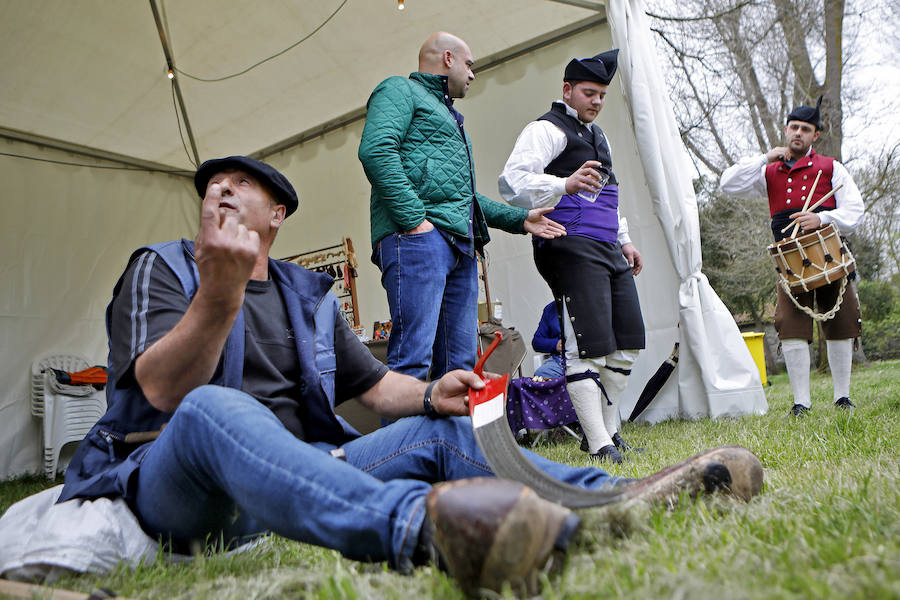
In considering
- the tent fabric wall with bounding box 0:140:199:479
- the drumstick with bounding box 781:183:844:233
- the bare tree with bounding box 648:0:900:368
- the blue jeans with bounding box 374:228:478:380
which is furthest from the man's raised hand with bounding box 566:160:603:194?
the bare tree with bounding box 648:0:900:368

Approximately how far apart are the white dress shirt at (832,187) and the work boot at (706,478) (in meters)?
3.02

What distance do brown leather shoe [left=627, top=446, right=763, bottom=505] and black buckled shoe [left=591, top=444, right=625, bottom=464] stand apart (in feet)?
4.17

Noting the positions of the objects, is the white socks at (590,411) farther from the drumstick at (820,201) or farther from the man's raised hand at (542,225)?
the drumstick at (820,201)

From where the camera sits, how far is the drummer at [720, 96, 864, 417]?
3.70 m

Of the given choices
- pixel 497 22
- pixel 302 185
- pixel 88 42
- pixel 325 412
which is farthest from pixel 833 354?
pixel 88 42

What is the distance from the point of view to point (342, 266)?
228 inches

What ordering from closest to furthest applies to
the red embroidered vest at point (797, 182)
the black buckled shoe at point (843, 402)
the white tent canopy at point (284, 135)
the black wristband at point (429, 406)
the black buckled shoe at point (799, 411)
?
the black wristband at point (429, 406) < the black buckled shoe at point (799, 411) < the black buckled shoe at point (843, 402) < the red embroidered vest at point (797, 182) < the white tent canopy at point (284, 135)

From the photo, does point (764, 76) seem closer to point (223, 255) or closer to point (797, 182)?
point (797, 182)

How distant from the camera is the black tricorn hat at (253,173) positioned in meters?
1.51

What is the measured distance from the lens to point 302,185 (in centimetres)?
623

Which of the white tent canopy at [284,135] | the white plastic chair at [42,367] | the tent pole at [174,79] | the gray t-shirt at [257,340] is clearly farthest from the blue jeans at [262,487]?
the white plastic chair at [42,367]

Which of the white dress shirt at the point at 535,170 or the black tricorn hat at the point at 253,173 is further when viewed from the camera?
the white dress shirt at the point at 535,170

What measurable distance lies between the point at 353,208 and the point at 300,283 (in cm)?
444

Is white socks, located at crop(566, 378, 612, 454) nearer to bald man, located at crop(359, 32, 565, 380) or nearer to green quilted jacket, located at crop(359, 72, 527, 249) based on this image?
bald man, located at crop(359, 32, 565, 380)
